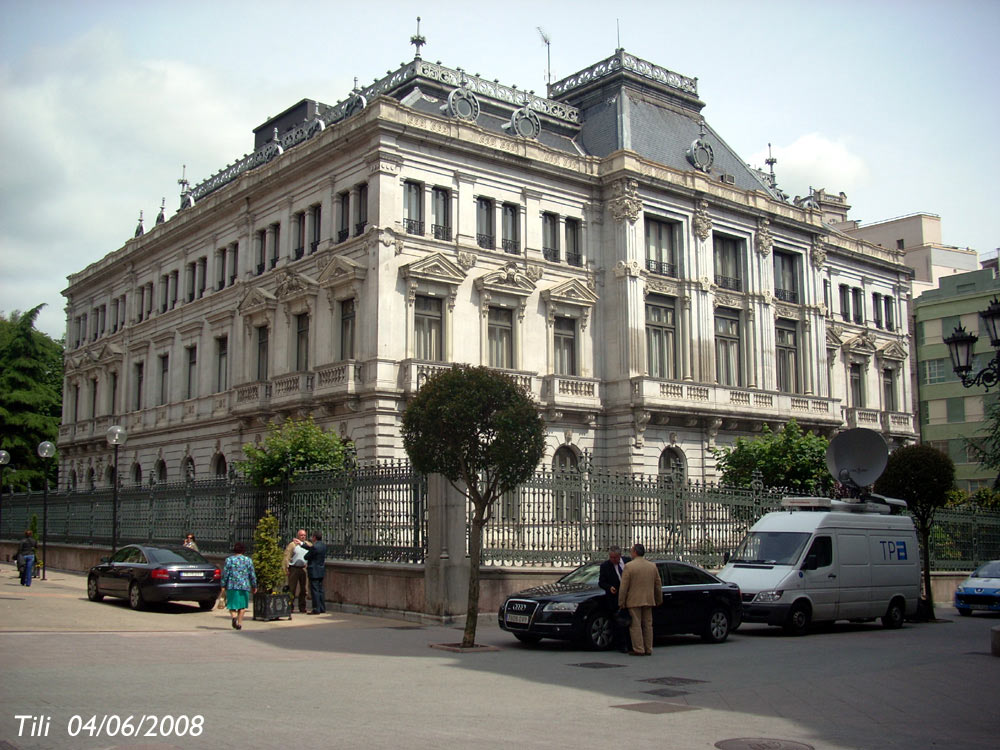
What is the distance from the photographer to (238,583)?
19359 millimetres

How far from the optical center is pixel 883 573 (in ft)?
70.8

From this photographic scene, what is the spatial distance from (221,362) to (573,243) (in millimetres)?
16221

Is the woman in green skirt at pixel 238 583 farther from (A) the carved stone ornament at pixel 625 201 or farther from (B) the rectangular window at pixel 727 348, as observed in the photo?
(B) the rectangular window at pixel 727 348

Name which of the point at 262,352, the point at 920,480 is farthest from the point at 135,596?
the point at 920,480


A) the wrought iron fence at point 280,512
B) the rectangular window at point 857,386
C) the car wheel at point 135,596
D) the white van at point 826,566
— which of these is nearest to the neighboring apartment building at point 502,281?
the rectangular window at point 857,386

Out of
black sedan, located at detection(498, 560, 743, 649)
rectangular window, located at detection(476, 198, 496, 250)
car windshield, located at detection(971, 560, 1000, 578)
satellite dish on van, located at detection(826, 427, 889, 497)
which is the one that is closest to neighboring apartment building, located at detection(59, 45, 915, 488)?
rectangular window, located at detection(476, 198, 496, 250)

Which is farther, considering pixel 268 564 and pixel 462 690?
pixel 268 564

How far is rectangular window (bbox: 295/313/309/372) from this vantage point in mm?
38594

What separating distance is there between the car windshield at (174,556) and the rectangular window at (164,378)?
26.8m

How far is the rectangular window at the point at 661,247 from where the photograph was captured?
41.6m

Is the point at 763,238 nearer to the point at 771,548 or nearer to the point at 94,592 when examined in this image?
the point at 771,548

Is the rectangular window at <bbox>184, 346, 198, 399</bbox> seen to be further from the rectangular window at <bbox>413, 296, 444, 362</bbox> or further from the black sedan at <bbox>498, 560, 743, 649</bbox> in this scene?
the black sedan at <bbox>498, 560, 743, 649</bbox>

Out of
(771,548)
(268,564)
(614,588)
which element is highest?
(771,548)

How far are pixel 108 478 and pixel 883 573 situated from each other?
139 feet
